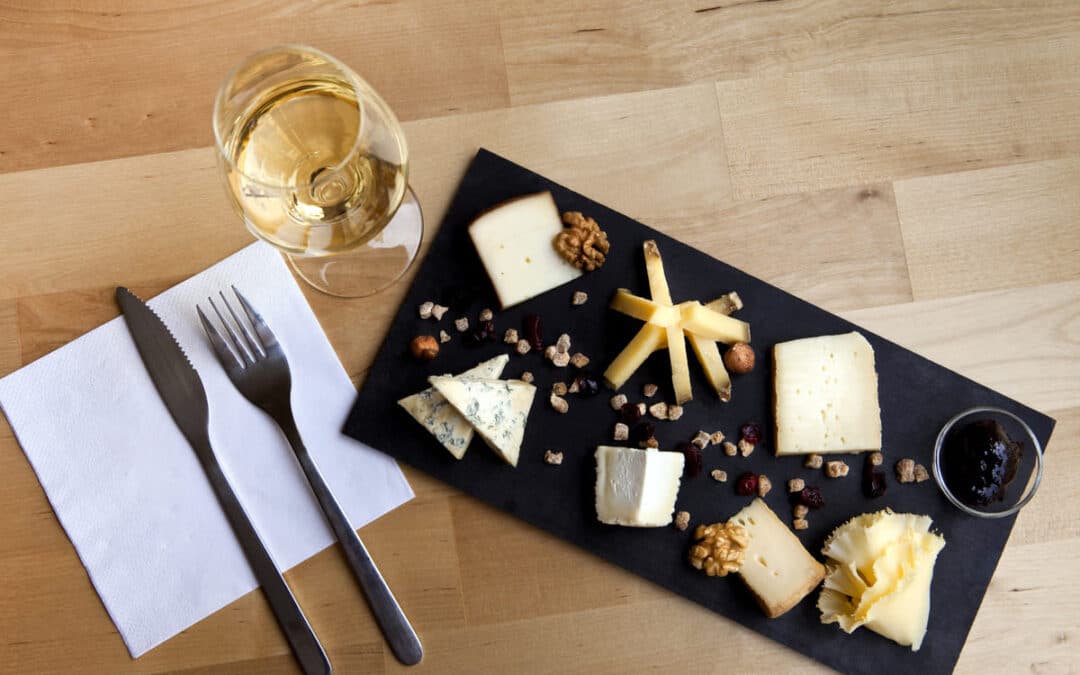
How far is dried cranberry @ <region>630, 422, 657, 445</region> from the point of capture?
1.00m

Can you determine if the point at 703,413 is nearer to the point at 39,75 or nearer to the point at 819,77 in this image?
the point at 819,77

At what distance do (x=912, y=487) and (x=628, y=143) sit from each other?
56 centimetres

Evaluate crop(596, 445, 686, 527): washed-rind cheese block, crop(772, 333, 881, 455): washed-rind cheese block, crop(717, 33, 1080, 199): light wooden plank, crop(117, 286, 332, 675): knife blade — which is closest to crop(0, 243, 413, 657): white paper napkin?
crop(117, 286, 332, 675): knife blade

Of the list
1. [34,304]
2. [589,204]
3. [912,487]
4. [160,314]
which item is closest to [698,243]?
[589,204]

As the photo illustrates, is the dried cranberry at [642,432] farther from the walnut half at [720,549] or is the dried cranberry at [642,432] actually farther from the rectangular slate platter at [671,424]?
the walnut half at [720,549]

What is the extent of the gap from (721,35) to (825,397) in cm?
48

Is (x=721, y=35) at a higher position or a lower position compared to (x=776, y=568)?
higher

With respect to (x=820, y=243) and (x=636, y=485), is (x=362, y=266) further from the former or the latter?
(x=820, y=243)

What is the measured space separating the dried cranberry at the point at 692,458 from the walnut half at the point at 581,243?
247mm

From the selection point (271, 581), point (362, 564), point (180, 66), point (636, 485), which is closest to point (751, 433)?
point (636, 485)

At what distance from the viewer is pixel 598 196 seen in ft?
3.44

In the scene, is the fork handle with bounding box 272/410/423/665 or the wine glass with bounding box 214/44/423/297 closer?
the wine glass with bounding box 214/44/423/297

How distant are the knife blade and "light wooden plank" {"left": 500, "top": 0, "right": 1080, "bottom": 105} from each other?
1.71 ft

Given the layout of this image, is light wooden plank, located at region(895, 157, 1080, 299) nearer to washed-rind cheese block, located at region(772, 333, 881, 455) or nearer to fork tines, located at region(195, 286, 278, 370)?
washed-rind cheese block, located at region(772, 333, 881, 455)
